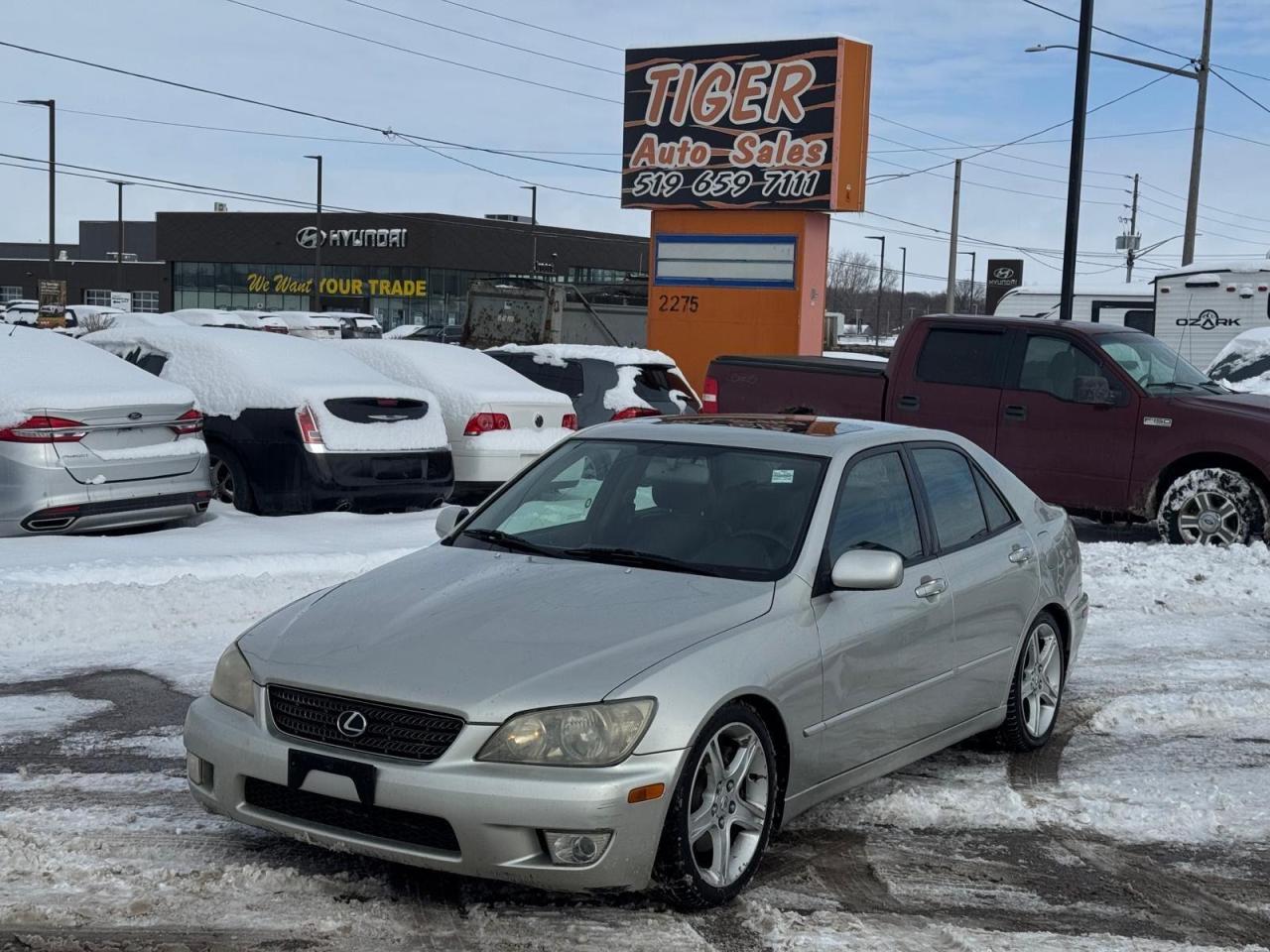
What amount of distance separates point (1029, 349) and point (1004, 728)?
7.17 m

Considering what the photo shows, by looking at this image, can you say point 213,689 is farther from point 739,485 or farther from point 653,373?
point 653,373

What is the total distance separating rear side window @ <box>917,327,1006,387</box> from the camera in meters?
13.0

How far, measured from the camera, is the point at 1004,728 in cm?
629

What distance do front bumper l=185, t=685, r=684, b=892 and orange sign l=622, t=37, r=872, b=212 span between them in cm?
1934

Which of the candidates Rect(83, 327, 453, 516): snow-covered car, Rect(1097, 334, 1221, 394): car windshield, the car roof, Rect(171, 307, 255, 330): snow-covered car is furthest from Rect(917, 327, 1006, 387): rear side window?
Rect(171, 307, 255, 330): snow-covered car

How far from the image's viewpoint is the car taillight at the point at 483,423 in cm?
1305

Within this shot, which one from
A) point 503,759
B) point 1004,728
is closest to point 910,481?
point 1004,728

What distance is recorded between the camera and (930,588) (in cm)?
554

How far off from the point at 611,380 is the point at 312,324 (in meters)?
37.4

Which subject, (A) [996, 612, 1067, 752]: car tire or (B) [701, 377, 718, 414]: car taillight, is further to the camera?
(B) [701, 377, 718, 414]: car taillight

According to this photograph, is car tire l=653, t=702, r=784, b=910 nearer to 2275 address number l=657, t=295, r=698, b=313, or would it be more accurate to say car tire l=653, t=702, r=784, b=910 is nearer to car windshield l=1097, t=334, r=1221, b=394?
car windshield l=1097, t=334, r=1221, b=394

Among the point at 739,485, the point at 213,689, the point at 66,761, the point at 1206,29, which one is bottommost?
the point at 66,761

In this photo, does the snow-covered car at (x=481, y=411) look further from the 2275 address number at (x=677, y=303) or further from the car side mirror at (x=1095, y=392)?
the 2275 address number at (x=677, y=303)

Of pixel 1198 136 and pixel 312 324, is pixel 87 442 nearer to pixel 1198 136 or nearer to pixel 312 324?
pixel 1198 136
